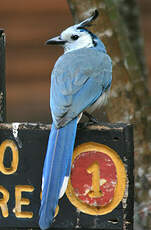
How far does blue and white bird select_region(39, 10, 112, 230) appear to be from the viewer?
7.58 ft

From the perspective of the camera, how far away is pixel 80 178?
2.46 m

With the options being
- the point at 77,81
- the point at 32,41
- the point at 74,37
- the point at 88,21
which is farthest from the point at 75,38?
the point at 32,41

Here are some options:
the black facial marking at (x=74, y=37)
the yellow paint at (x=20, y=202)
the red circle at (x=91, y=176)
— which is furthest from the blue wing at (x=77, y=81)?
the yellow paint at (x=20, y=202)

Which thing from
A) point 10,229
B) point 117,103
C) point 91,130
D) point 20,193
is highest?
point 117,103

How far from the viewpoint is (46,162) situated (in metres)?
2.37

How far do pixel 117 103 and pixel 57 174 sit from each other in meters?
1.13

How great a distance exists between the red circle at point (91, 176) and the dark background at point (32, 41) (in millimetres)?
6536

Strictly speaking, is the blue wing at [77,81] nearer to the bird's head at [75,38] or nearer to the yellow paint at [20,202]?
the bird's head at [75,38]

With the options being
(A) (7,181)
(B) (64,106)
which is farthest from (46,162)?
(B) (64,106)

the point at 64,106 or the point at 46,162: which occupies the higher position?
the point at 64,106

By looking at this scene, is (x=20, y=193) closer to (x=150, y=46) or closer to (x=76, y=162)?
(x=76, y=162)

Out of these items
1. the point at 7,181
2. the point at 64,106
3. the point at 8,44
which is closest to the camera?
the point at 7,181

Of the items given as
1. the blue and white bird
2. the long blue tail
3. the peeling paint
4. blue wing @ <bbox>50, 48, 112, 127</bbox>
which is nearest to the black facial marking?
the blue and white bird

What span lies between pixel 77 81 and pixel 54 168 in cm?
76
